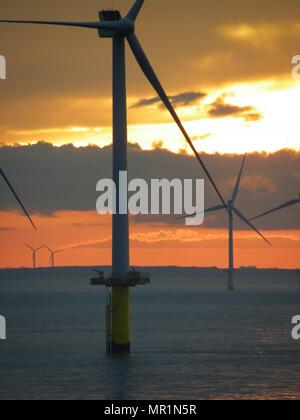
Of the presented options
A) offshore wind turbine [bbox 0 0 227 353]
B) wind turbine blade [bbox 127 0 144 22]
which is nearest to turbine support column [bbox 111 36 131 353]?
offshore wind turbine [bbox 0 0 227 353]

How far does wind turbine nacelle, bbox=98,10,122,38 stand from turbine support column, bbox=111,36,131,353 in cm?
83

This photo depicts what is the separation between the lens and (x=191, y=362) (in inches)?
5007

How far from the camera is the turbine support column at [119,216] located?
116m

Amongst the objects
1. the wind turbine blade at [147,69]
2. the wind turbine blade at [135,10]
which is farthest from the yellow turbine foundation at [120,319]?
the wind turbine blade at [135,10]

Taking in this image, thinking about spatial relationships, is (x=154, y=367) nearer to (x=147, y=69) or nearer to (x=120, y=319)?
(x=120, y=319)

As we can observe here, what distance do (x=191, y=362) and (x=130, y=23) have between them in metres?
42.3

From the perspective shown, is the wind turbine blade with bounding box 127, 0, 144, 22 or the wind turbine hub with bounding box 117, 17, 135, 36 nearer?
the wind turbine hub with bounding box 117, 17, 135, 36

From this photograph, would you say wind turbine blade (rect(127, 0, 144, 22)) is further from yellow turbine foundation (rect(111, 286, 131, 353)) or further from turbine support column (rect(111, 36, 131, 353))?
yellow turbine foundation (rect(111, 286, 131, 353))

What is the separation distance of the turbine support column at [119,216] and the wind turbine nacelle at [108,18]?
0.83 m

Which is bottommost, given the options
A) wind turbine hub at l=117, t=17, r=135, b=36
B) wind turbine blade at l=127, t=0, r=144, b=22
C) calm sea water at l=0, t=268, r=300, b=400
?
calm sea water at l=0, t=268, r=300, b=400

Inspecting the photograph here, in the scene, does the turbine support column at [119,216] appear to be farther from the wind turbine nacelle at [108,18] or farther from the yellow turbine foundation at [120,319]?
the wind turbine nacelle at [108,18]

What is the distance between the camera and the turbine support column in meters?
116

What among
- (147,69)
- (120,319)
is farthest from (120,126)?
(120,319)
